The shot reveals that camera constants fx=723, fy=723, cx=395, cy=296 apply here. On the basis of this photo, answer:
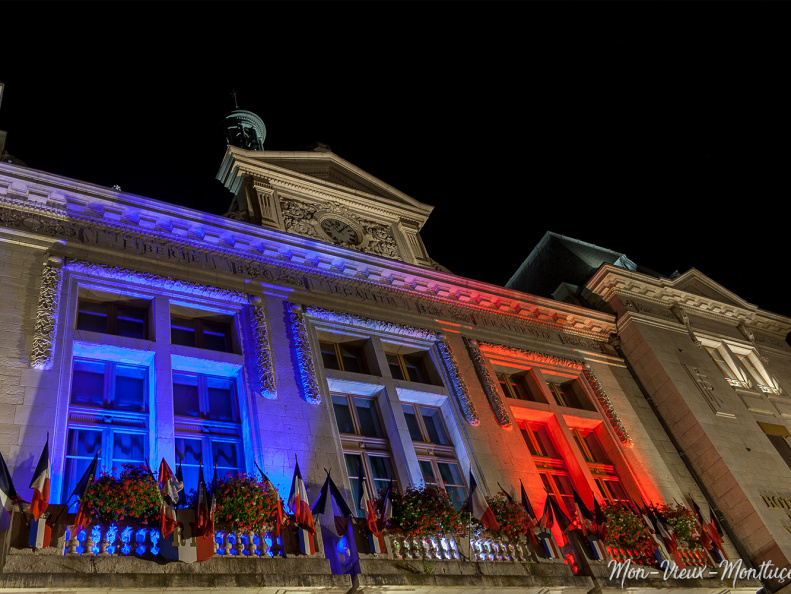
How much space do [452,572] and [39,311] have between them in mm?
8192

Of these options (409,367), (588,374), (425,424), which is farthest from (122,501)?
(588,374)

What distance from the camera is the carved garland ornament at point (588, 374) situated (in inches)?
699

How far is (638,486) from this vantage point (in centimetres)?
1656

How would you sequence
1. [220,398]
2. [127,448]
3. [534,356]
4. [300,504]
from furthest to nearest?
[534,356] → [220,398] → [127,448] → [300,504]

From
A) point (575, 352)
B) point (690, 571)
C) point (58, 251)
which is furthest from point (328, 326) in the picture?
point (690, 571)

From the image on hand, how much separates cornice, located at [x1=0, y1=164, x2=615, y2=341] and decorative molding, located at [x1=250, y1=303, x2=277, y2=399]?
126 cm

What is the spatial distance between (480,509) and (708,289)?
1450 centimetres

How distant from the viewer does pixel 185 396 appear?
44.0 feet

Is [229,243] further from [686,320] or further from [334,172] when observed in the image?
[686,320]

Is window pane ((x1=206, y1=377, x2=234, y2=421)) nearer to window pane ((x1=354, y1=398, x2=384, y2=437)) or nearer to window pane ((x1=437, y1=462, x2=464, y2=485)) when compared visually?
window pane ((x1=354, y1=398, x2=384, y2=437))

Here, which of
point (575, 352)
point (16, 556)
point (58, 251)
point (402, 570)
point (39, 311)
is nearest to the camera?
point (16, 556)

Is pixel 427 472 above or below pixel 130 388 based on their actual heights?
below

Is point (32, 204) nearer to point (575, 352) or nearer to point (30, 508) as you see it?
point (30, 508)

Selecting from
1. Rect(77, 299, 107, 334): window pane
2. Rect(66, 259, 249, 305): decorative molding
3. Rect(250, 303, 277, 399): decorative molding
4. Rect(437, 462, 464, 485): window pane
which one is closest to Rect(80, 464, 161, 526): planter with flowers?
Rect(250, 303, 277, 399): decorative molding
